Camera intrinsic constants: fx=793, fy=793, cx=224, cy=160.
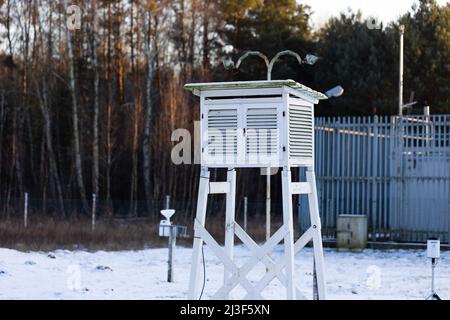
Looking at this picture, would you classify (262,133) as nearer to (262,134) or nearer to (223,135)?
(262,134)

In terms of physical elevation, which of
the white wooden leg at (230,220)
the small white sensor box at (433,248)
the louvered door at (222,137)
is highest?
the louvered door at (222,137)

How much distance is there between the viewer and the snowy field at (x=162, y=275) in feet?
41.2

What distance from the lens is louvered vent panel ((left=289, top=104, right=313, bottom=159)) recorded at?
9.57 m

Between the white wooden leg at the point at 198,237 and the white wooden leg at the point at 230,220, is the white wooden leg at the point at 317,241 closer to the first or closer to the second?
the white wooden leg at the point at 230,220

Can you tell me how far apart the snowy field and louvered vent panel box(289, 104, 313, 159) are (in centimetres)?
303

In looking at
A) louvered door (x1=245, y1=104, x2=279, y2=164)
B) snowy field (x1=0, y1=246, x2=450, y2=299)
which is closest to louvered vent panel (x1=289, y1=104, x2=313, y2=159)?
louvered door (x1=245, y1=104, x2=279, y2=164)

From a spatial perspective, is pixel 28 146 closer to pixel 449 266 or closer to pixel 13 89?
pixel 13 89

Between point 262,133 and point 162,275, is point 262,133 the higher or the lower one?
the higher one

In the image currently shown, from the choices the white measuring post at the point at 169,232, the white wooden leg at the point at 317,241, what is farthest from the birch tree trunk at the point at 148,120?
the white wooden leg at the point at 317,241

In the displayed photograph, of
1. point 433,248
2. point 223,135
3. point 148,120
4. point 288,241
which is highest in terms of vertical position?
point 148,120

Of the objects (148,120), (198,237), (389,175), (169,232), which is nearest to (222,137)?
(198,237)

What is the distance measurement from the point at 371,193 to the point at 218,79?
17.1 metres

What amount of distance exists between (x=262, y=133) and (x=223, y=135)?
489mm

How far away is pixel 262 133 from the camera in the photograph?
9414 mm
